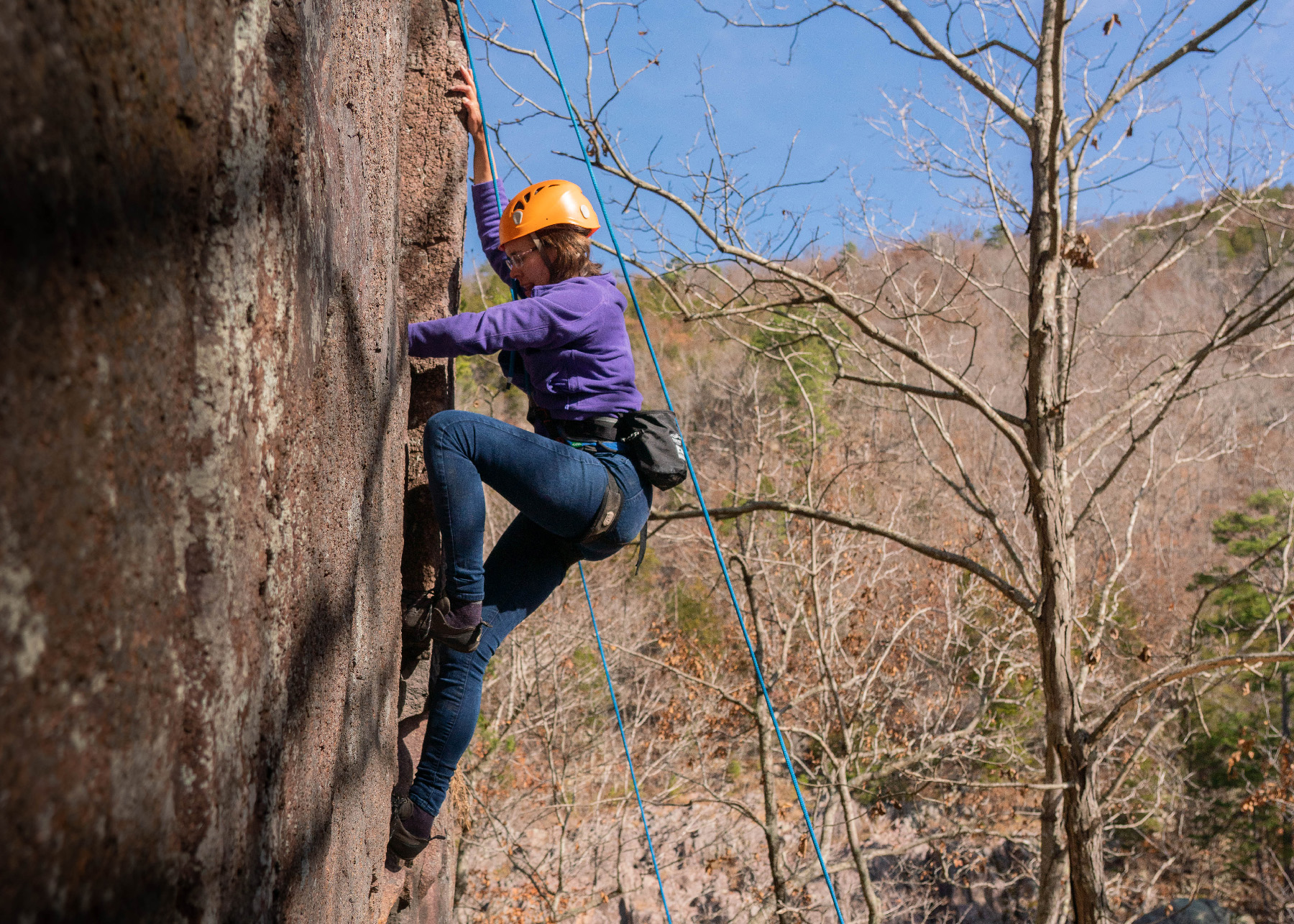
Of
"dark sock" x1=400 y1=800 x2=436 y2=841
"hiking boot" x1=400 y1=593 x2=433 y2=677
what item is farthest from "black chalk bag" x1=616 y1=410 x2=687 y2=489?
"dark sock" x1=400 y1=800 x2=436 y2=841

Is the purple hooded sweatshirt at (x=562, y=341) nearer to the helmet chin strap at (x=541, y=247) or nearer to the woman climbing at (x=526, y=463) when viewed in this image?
the woman climbing at (x=526, y=463)

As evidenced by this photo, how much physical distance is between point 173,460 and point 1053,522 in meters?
5.22

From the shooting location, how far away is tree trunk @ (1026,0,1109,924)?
16.7 feet

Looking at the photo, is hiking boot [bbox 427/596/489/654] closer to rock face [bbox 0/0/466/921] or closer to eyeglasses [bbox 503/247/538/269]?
rock face [bbox 0/0/466/921]

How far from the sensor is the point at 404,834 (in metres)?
2.76

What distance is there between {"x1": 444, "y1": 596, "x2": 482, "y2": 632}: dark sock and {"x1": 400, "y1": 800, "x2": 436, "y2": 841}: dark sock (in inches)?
24.4

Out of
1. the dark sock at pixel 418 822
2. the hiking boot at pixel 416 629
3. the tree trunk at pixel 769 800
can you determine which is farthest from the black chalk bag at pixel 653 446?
the tree trunk at pixel 769 800

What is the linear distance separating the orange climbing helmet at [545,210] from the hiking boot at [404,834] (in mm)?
1837

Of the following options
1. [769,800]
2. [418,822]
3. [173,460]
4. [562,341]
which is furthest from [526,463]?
[769,800]

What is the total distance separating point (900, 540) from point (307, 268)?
4783 millimetres

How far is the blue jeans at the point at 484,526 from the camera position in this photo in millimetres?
2551

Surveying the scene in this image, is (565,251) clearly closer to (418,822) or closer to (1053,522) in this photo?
(418,822)

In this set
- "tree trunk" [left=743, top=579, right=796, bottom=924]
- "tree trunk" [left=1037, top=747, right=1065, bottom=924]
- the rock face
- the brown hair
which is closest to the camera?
the rock face

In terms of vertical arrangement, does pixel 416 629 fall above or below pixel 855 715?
below
